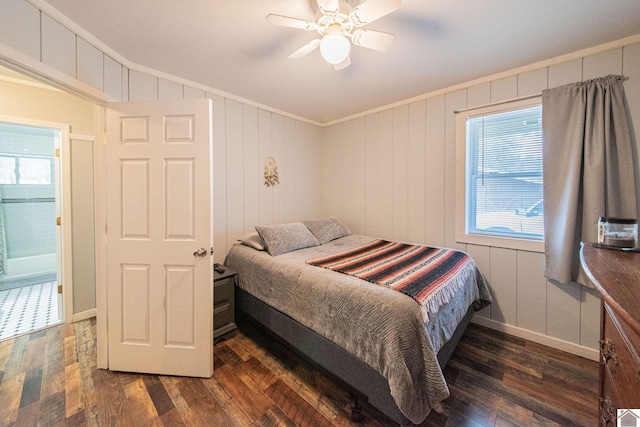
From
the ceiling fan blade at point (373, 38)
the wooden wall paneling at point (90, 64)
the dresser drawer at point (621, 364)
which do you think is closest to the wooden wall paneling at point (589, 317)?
the dresser drawer at point (621, 364)

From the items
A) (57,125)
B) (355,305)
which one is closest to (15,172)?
(57,125)

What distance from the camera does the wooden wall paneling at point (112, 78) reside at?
1.86m

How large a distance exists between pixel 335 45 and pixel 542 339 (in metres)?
2.99

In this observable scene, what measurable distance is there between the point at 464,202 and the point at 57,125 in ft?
14.1

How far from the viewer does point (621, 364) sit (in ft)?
2.57

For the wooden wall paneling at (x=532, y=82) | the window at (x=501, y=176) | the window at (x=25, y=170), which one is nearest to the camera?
the wooden wall paneling at (x=532, y=82)

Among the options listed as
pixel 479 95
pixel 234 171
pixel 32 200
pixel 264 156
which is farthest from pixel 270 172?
pixel 32 200

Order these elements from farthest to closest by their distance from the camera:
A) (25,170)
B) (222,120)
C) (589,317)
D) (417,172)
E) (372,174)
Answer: (25,170) < (372,174) < (417,172) < (222,120) < (589,317)

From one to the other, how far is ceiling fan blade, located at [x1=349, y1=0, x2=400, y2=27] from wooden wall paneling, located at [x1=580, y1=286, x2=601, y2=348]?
2.62m

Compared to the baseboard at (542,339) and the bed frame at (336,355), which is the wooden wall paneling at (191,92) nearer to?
the bed frame at (336,355)

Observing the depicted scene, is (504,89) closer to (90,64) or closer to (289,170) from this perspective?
(289,170)

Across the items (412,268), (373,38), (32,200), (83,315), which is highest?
(373,38)

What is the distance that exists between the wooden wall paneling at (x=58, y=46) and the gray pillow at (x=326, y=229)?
7.89ft

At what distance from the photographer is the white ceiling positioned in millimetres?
1505
